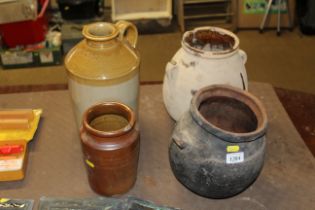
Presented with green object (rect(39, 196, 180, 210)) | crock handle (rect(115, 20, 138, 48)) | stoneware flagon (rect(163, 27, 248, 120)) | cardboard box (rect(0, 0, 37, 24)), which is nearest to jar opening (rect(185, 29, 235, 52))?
stoneware flagon (rect(163, 27, 248, 120))

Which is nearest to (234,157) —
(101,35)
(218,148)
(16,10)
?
(218,148)

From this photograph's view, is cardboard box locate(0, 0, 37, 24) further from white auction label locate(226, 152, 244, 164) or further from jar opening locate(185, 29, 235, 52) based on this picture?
white auction label locate(226, 152, 244, 164)

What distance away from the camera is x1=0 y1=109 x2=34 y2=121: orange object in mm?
970

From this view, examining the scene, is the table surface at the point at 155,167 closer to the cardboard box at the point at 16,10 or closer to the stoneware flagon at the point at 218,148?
the stoneware flagon at the point at 218,148

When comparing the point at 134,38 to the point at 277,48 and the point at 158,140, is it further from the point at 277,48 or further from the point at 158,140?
the point at 277,48

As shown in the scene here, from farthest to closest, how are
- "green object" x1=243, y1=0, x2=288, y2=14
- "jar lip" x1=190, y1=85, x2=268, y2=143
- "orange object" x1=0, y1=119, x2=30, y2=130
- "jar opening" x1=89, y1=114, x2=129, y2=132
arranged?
"green object" x1=243, y1=0, x2=288, y2=14 → "orange object" x1=0, y1=119, x2=30, y2=130 → "jar opening" x1=89, y1=114, x2=129, y2=132 → "jar lip" x1=190, y1=85, x2=268, y2=143

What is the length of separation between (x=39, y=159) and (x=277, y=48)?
1.72 m

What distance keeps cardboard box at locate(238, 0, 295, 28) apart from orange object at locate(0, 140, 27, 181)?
1.78 metres

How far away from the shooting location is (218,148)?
74cm

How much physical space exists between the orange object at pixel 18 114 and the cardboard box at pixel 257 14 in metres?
1.69

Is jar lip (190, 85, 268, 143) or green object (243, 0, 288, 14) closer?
jar lip (190, 85, 268, 143)

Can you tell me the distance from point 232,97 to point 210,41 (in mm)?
162

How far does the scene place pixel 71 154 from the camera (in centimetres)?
94

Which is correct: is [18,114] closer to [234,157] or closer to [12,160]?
[12,160]
